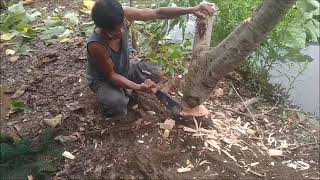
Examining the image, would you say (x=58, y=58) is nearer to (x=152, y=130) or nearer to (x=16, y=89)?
(x=16, y=89)

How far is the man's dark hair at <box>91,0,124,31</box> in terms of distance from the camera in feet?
8.75

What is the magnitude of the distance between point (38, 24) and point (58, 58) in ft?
2.97

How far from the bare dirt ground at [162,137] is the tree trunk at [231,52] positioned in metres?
0.28

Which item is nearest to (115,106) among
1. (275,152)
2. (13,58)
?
(275,152)

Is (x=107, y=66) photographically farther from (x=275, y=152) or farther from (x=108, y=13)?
(x=275, y=152)

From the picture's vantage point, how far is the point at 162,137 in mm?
2988

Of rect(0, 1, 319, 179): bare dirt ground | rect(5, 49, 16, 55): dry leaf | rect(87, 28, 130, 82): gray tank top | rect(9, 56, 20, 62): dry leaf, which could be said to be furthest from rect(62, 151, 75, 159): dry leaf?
rect(5, 49, 16, 55): dry leaf

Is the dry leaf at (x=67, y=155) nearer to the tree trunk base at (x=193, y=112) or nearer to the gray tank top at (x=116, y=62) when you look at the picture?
the gray tank top at (x=116, y=62)

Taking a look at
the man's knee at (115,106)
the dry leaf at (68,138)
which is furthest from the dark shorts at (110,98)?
the dry leaf at (68,138)

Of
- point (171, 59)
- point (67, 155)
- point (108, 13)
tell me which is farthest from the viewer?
point (171, 59)

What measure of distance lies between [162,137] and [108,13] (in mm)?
963

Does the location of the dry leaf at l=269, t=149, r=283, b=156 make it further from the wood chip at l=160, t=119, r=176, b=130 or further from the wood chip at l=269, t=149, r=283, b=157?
the wood chip at l=160, t=119, r=176, b=130

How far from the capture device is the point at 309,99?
4.17 meters

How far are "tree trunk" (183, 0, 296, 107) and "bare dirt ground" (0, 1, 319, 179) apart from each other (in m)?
0.28
